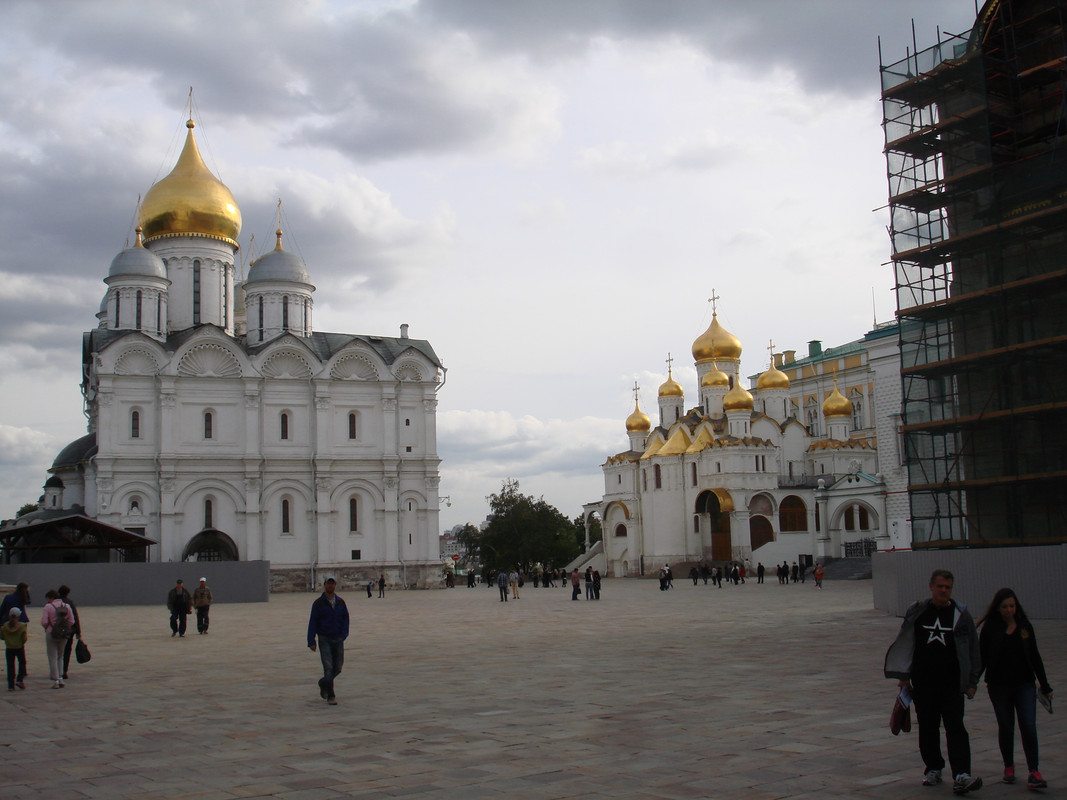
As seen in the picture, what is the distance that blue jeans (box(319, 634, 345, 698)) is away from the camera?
1001 centimetres

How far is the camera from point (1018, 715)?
628 cm

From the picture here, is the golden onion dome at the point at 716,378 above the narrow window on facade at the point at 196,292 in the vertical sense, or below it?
below

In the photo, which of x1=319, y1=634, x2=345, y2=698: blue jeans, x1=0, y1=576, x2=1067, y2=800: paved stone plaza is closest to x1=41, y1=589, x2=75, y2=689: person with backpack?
x1=0, y1=576, x2=1067, y2=800: paved stone plaza

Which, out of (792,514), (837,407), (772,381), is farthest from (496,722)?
(772,381)

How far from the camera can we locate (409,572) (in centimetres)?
4619

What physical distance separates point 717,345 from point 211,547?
30.5 meters

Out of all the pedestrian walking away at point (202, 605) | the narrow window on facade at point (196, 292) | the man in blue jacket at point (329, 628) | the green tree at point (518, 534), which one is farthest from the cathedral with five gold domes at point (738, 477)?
the man in blue jacket at point (329, 628)

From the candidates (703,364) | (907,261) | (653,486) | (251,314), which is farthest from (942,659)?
(703,364)

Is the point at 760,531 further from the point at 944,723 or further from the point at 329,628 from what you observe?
the point at 944,723

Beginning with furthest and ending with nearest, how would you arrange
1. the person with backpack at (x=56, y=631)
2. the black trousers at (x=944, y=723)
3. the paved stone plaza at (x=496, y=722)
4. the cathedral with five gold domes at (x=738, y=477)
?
1. the cathedral with five gold domes at (x=738, y=477)
2. the person with backpack at (x=56, y=631)
3. the paved stone plaza at (x=496, y=722)
4. the black trousers at (x=944, y=723)

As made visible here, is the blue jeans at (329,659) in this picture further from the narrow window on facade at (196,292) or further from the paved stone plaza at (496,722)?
the narrow window on facade at (196,292)

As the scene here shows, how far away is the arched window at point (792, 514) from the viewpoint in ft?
174

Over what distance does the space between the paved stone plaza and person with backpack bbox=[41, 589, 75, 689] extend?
0.23m

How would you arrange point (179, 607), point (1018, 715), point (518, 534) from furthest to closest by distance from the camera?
1. point (518, 534)
2. point (179, 607)
3. point (1018, 715)
